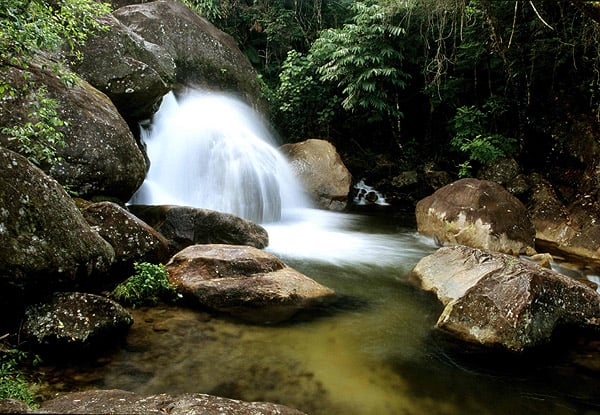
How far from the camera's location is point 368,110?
13812 millimetres

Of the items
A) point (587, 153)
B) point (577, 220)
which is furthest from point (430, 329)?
point (587, 153)

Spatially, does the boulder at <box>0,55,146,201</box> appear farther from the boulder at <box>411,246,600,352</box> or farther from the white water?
the boulder at <box>411,246,600,352</box>

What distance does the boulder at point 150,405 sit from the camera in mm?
2645

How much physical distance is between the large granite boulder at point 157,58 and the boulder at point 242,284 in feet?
14.1

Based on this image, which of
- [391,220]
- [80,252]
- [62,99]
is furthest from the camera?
[391,220]

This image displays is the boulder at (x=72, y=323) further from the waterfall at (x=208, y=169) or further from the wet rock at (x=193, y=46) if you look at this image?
the wet rock at (x=193, y=46)

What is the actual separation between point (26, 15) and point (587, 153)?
36.9 feet

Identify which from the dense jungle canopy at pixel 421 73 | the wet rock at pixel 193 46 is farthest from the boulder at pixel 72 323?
the wet rock at pixel 193 46

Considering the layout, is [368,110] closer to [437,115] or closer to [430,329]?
[437,115]

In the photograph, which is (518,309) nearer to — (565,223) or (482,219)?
(482,219)

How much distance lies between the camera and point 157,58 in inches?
399

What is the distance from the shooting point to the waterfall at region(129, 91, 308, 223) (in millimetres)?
9688

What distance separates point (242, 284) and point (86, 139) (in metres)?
3.45

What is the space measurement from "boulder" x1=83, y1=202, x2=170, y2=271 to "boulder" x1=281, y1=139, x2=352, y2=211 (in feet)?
23.1
